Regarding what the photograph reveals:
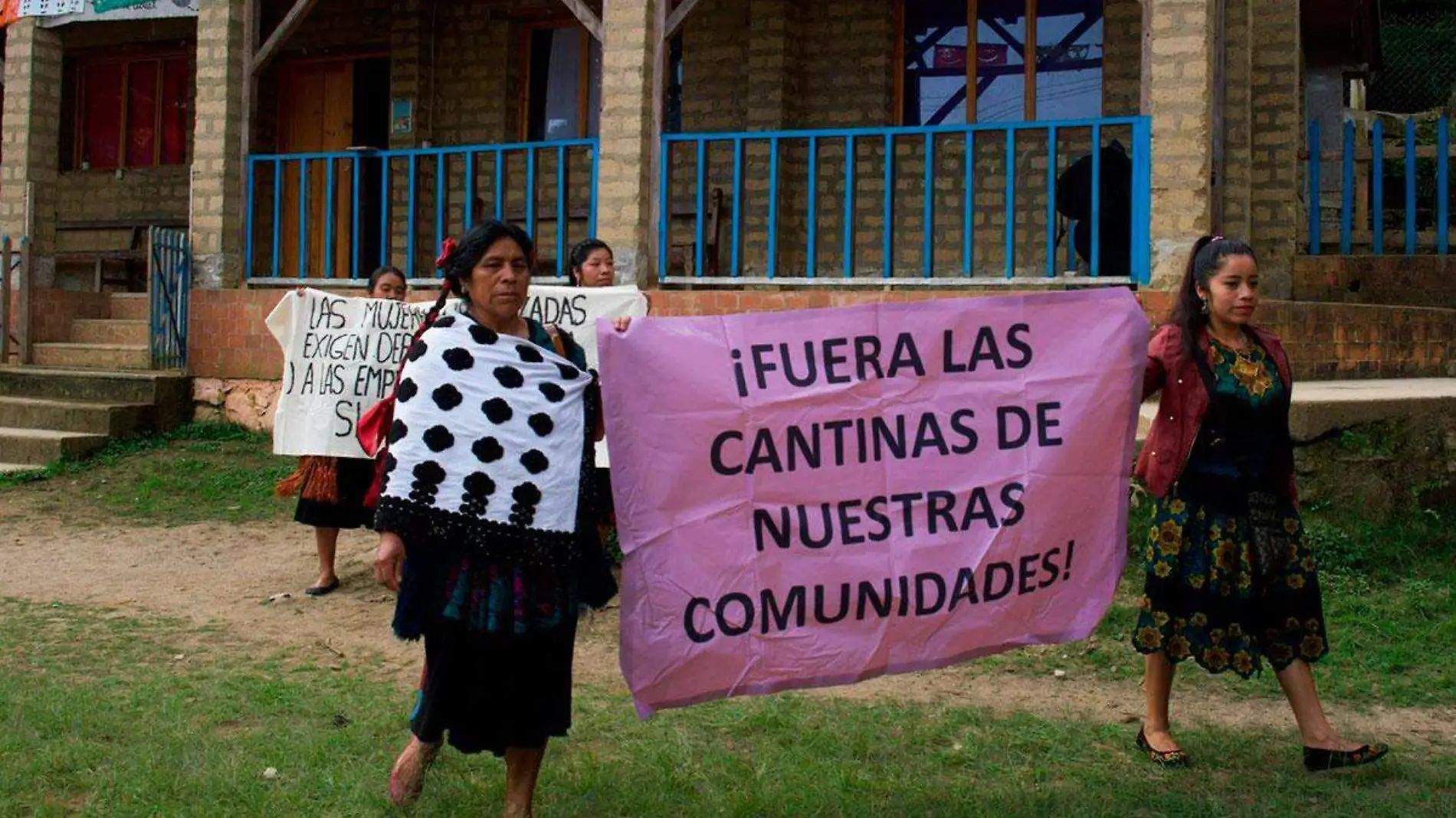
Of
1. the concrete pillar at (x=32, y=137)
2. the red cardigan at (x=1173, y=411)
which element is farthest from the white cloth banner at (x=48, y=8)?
the red cardigan at (x=1173, y=411)

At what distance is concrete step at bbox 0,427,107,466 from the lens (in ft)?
33.2

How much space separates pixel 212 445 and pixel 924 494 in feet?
26.5

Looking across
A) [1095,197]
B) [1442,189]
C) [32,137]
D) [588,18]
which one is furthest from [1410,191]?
[32,137]

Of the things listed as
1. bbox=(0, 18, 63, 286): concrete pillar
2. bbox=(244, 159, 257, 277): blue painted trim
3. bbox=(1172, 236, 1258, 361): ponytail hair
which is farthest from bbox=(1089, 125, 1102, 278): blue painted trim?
bbox=(0, 18, 63, 286): concrete pillar

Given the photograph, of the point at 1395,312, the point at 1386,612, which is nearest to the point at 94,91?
the point at 1395,312

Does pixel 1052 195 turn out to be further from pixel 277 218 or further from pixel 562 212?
pixel 277 218

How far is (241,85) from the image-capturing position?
11.2 metres

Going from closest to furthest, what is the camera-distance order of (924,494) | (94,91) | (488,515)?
(488,515) → (924,494) → (94,91)

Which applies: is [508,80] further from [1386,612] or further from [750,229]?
[1386,612]

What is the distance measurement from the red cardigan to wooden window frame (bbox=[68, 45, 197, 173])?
42.4 feet

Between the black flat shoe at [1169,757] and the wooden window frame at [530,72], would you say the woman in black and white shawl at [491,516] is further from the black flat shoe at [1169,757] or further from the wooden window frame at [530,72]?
the wooden window frame at [530,72]

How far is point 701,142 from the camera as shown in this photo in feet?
31.2

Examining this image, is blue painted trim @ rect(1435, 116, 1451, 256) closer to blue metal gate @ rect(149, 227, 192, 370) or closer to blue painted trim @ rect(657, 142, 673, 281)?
blue painted trim @ rect(657, 142, 673, 281)

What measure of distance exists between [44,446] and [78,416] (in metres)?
0.46
